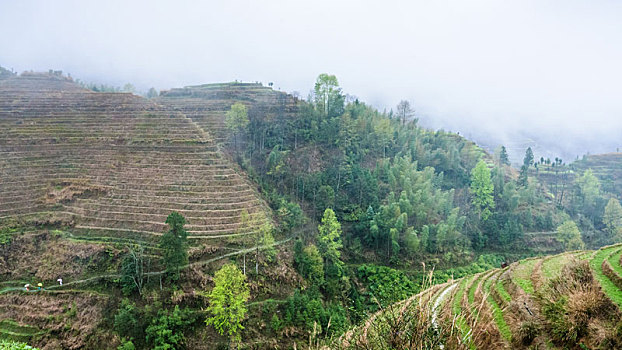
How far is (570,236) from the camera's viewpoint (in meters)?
38.8

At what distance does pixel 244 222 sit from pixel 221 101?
35582 millimetres

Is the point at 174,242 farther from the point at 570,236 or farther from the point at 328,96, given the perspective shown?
the point at 570,236

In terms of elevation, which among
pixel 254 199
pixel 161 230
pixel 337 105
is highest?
pixel 337 105

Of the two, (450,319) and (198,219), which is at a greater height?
(450,319)

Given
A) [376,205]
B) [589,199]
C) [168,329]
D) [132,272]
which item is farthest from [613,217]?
[132,272]

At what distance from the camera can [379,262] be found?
34.8 m

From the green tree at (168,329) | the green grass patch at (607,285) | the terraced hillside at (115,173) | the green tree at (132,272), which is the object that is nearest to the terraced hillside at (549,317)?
the green grass patch at (607,285)

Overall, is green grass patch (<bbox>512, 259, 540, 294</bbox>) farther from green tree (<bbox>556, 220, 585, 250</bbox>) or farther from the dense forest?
green tree (<bbox>556, 220, 585, 250</bbox>)

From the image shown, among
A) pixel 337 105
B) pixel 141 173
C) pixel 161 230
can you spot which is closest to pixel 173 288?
pixel 161 230

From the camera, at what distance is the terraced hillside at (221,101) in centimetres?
5041

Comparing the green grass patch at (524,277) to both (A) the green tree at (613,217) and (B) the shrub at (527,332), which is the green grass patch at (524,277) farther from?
(A) the green tree at (613,217)

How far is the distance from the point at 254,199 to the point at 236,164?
807 cm

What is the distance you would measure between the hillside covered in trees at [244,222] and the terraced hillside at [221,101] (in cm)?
46

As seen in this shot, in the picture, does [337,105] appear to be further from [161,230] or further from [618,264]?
[618,264]
